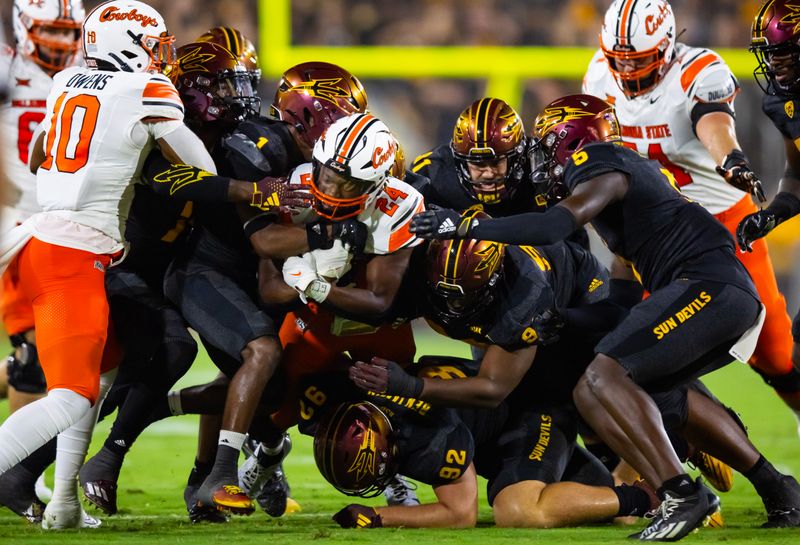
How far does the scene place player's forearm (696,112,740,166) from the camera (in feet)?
19.6

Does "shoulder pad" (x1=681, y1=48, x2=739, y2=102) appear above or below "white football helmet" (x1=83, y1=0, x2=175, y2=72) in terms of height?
below

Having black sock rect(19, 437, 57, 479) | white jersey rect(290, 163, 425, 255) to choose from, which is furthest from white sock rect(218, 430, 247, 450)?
white jersey rect(290, 163, 425, 255)

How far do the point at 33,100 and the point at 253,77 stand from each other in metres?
1.48

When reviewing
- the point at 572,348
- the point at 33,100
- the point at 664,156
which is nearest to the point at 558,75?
the point at 664,156

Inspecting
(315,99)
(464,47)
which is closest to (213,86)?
(315,99)

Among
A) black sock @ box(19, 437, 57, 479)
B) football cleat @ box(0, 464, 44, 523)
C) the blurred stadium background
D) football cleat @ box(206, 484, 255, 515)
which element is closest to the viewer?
football cleat @ box(206, 484, 255, 515)

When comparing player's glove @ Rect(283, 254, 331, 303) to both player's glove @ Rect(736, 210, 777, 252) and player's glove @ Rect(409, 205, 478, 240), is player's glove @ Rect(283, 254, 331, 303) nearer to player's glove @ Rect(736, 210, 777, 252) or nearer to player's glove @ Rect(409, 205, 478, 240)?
player's glove @ Rect(409, 205, 478, 240)

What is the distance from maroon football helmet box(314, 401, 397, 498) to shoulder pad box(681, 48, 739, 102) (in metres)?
2.55

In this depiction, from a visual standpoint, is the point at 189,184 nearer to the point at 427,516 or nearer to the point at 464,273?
the point at 464,273

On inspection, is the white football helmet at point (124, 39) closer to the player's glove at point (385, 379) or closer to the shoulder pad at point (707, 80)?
the player's glove at point (385, 379)

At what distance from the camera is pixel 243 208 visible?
4.97 meters

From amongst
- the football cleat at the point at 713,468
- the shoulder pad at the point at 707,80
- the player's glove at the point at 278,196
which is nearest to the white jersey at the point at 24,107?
the player's glove at the point at 278,196

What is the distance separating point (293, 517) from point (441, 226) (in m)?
1.50

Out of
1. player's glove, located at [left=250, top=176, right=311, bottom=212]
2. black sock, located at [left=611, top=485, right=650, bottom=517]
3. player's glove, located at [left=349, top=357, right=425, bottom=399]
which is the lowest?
black sock, located at [left=611, top=485, right=650, bottom=517]
